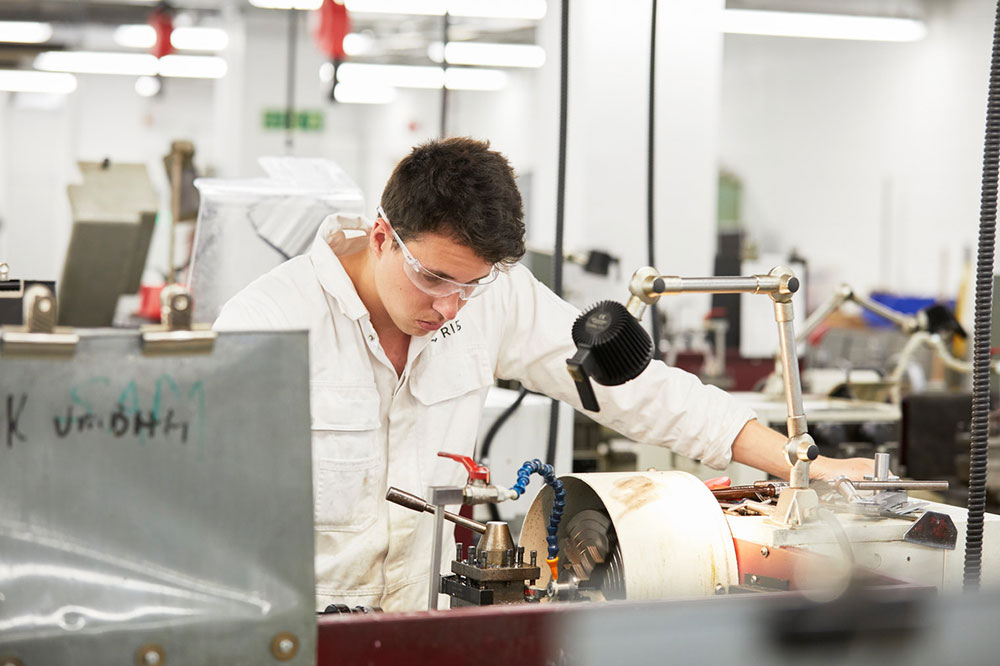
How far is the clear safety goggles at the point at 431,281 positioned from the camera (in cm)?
145

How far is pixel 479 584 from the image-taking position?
110 centimetres

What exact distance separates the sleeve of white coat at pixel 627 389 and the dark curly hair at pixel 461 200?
0.85ft

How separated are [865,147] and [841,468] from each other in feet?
24.1

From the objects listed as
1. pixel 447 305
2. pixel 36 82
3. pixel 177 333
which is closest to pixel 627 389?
pixel 447 305

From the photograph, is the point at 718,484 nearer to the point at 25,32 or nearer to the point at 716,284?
the point at 716,284

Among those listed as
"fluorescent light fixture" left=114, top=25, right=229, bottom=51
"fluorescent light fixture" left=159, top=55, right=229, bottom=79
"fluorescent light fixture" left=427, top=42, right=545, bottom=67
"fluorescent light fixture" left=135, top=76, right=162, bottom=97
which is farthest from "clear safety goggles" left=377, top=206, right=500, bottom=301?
"fluorescent light fixture" left=135, top=76, right=162, bottom=97

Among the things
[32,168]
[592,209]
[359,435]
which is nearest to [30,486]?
[359,435]

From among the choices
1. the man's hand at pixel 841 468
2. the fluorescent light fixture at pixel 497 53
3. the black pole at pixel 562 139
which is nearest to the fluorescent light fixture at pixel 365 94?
the fluorescent light fixture at pixel 497 53

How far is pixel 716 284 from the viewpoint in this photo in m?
1.21

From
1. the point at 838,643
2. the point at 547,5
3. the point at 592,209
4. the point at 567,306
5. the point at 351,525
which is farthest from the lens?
the point at 547,5

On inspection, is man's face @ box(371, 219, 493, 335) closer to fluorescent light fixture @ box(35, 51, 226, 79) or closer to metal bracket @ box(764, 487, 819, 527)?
metal bracket @ box(764, 487, 819, 527)

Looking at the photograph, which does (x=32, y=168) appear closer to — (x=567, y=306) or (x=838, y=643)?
(x=567, y=306)

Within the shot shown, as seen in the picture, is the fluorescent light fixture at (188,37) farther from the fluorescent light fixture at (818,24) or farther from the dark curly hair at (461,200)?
the dark curly hair at (461,200)

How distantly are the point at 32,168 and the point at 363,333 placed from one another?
10.6 meters
